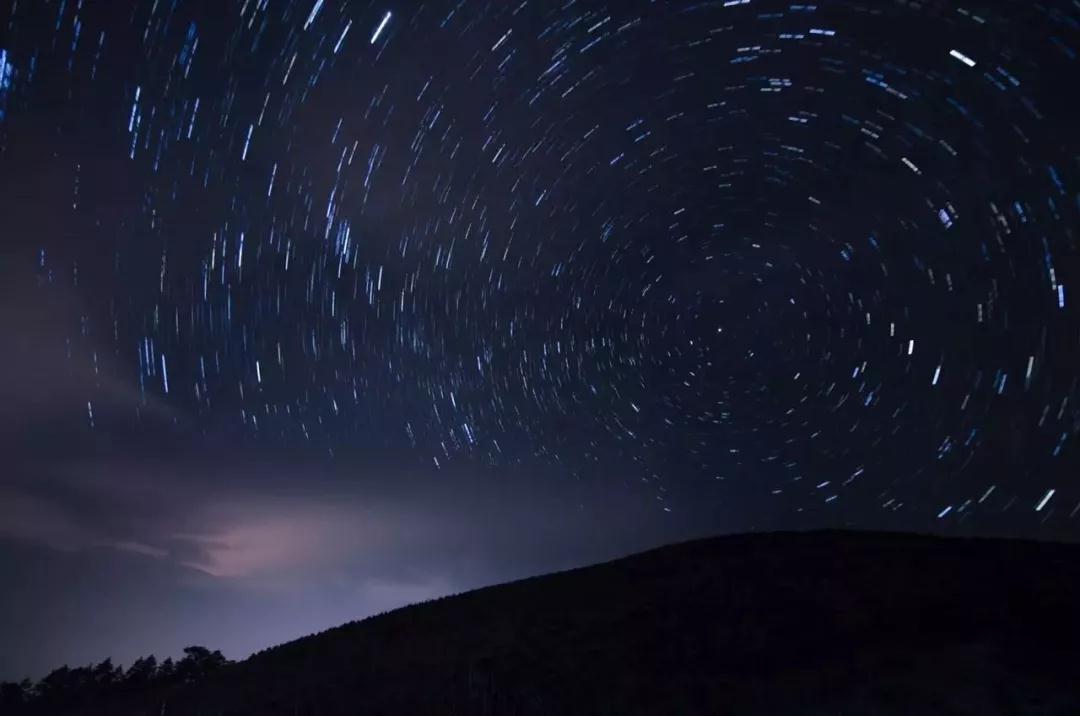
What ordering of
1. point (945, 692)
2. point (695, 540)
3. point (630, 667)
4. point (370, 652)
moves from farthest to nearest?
point (695, 540) → point (370, 652) → point (630, 667) → point (945, 692)

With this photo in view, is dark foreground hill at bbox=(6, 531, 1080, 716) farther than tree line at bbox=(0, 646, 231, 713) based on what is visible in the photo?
No

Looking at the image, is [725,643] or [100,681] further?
[100,681]

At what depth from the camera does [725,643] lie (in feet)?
73.0

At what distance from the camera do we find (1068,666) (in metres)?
16.6

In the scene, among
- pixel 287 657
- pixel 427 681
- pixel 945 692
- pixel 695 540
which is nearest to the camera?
pixel 945 692

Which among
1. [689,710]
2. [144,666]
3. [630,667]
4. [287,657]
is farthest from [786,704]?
[144,666]

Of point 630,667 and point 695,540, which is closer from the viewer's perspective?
point 630,667

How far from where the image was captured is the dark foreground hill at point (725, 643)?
56.1 feet

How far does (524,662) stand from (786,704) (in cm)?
964

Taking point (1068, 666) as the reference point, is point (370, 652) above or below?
above

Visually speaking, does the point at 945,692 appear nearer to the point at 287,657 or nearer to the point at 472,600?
the point at 472,600

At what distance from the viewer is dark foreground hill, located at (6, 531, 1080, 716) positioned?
56.1 feet

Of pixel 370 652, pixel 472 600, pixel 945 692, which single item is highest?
pixel 472 600

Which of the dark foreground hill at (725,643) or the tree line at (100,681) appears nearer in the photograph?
the dark foreground hill at (725,643)
